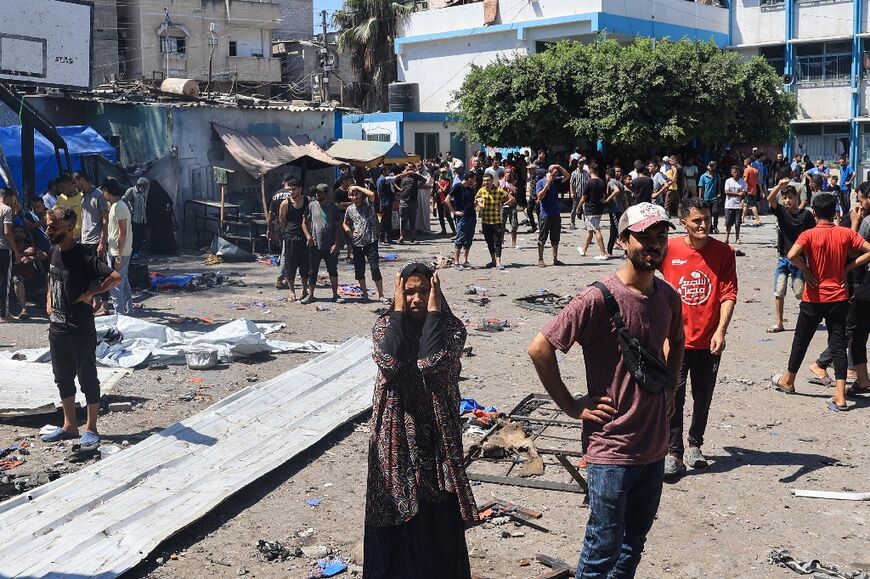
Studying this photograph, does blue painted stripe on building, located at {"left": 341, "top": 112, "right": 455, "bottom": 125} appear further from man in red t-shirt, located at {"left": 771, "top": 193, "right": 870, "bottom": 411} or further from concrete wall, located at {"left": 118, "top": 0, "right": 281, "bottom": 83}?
man in red t-shirt, located at {"left": 771, "top": 193, "right": 870, "bottom": 411}

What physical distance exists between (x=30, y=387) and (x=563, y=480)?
15.3ft

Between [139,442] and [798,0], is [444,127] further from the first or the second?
[139,442]

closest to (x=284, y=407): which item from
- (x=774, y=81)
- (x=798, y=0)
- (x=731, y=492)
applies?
(x=731, y=492)

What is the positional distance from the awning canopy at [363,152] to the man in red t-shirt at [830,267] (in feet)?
57.1

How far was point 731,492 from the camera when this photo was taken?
638 centimetres

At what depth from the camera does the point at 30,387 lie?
8.50m

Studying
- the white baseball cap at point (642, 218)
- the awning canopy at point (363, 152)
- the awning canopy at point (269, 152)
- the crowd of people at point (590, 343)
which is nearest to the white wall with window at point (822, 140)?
the awning canopy at point (363, 152)

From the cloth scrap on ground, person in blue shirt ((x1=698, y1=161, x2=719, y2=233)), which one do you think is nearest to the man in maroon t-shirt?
the cloth scrap on ground

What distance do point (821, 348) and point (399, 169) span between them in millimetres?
16155

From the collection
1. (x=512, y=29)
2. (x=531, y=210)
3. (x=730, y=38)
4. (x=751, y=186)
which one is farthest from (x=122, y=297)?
(x=730, y=38)

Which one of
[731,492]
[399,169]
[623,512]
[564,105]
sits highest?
[564,105]

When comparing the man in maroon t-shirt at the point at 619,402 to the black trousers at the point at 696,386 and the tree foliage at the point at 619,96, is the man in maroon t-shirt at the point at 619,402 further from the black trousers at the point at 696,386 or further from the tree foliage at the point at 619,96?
the tree foliage at the point at 619,96

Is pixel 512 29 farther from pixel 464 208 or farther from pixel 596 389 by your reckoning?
pixel 596 389

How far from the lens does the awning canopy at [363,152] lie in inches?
976
